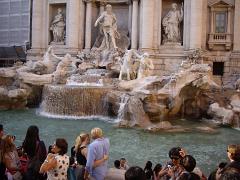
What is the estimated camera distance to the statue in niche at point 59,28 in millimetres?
22156

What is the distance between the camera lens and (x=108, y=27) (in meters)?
20.4

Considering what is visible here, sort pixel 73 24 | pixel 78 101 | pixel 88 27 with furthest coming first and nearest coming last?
pixel 88 27
pixel 73 24
pixel 78 101

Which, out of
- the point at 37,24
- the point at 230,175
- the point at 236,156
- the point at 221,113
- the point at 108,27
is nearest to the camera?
the point at 230,175

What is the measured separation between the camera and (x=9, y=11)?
25.7 metres

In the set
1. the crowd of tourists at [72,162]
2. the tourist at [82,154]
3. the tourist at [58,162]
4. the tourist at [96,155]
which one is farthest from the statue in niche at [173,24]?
the tourist at [58,162]

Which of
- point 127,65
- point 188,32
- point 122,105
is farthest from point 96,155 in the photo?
point 188,32

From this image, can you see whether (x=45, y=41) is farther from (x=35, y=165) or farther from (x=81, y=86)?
(x=35, y=165)

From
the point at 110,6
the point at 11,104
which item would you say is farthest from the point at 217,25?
the point at 11,104

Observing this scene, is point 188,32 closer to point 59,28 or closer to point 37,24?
point 59,28

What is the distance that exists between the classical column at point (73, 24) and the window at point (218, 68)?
7.66 meters

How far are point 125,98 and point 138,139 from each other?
3393 mm

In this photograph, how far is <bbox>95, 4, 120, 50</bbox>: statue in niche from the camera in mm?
20328

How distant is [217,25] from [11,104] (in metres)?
11.2

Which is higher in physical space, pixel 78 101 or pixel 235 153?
pixel 235 153
